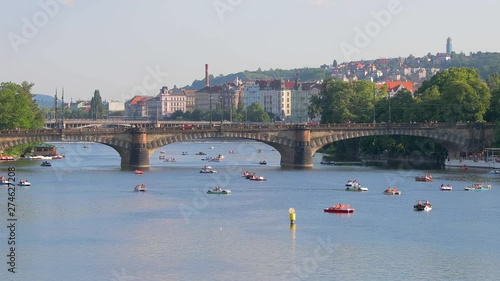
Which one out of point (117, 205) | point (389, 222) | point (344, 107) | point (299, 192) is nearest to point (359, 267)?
point (389, 222)

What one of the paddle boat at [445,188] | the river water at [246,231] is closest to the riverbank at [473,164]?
the river water at [246,231]

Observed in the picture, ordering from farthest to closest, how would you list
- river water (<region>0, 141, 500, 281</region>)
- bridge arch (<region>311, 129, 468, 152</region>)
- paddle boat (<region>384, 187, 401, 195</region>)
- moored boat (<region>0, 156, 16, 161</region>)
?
moored boat (<region>0, 156, 16, 161</region>) < bridge arch (<region>311, 129, 468, 152</region>) < paddle boat (<region>384, 187, 401, 195</region>) < river water (<region>0, 141, 500, 281</region>)

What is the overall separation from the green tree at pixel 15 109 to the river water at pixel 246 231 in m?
33.2

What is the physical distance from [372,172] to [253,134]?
508 inches

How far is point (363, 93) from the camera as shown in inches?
6053

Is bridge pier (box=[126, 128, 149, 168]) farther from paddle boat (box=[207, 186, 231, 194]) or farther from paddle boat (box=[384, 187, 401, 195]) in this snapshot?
paddle boat (box=[384, 187, 401, 195])

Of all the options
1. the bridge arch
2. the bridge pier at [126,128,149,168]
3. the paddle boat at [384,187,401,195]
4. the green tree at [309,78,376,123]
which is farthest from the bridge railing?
the paddle boat at [384,187,401,195]

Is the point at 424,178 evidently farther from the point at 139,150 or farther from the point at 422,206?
the point at 139,150

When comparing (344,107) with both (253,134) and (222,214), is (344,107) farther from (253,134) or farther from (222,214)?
(222,214)

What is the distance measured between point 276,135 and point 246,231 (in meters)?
51.2

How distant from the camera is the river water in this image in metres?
53.4

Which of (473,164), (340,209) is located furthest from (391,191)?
(473,164)

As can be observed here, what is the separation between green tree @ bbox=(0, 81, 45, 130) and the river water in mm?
33172

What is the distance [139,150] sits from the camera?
112000 millimetres
